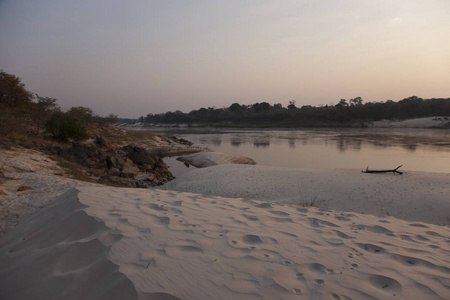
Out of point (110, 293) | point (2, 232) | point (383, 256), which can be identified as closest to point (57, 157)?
point (2, 232)

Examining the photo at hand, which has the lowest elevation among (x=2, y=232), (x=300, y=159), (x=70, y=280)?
(x=300, y=159)

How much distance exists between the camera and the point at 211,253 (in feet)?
8.45

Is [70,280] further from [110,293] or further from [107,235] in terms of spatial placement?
[107,235]

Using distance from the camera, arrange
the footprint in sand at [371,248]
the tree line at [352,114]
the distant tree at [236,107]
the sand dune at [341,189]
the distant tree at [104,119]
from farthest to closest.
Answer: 1. the distant tree at [236,107]
2. the tree line at [352,114]
3. the distant tree at [104,119]
4. the sand dune at [341,189]
5. the footprint in sand at [371,248]

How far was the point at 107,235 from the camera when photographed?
2840 mm

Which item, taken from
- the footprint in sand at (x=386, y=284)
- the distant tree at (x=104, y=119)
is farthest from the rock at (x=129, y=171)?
the distant tree at (x=104, y=119)

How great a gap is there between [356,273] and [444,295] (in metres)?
0.58

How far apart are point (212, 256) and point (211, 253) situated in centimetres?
6

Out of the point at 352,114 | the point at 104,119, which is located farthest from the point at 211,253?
the point at 352,114

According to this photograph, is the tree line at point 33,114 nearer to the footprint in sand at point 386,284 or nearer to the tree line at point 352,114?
the footprint in sand at point 386,284

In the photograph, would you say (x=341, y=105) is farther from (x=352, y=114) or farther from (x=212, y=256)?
(x=212, y=256)

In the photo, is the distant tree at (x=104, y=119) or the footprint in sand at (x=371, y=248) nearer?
the footprint in sand at (x=371, y=248)

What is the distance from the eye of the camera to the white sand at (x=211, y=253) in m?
2.07

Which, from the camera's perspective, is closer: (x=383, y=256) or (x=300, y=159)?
(x=383, y=256)
